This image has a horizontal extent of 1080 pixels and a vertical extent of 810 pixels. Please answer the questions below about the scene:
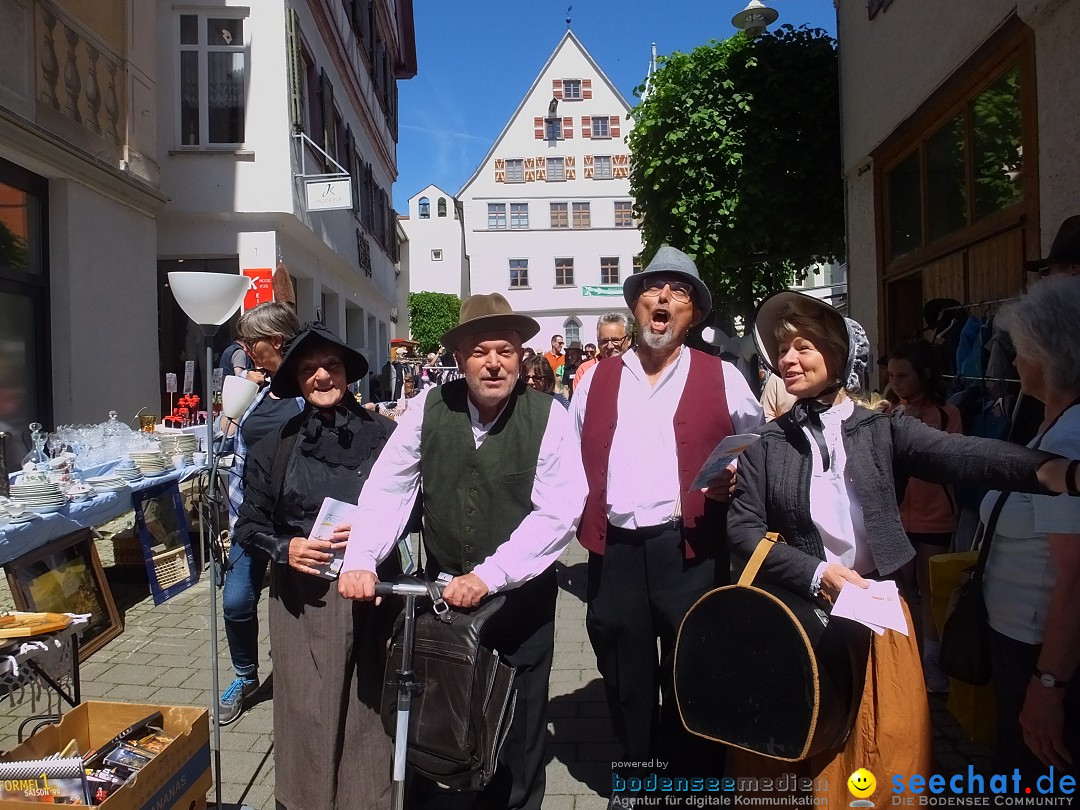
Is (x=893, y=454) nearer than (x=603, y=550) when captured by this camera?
Yes

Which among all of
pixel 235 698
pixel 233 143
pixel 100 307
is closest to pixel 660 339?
pixel 235 698

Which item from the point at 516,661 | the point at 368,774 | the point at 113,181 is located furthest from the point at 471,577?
the point at 113,181

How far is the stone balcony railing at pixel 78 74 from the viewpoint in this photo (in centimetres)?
714

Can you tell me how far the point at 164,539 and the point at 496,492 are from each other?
4.28 m

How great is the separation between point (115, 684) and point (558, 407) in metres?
3.18

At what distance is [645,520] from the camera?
254cm

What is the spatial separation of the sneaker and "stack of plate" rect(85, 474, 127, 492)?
2.00 metres

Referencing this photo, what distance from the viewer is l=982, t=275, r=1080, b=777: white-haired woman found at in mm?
1850

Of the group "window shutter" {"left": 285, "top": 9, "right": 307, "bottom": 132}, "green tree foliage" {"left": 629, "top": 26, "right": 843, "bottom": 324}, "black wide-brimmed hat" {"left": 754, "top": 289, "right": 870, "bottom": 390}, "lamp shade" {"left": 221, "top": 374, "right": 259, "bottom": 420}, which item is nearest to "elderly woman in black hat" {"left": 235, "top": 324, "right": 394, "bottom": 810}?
"lamp shade" {"left": 221, "top": 374, "right": 259, "bottom": 420}

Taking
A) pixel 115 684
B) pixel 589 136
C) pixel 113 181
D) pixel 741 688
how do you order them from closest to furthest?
pixel 741 688, pixel 115 684, pixel 113 181, pixel 589 136

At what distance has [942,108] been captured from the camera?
608 centimetres

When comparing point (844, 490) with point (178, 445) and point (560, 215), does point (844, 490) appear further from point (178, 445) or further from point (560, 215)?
point (560, 215)

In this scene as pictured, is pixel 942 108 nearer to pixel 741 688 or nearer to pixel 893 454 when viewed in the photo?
pixel 893 454

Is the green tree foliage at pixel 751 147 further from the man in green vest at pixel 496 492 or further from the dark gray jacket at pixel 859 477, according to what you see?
the dark gray jacket at pixel 859 477
